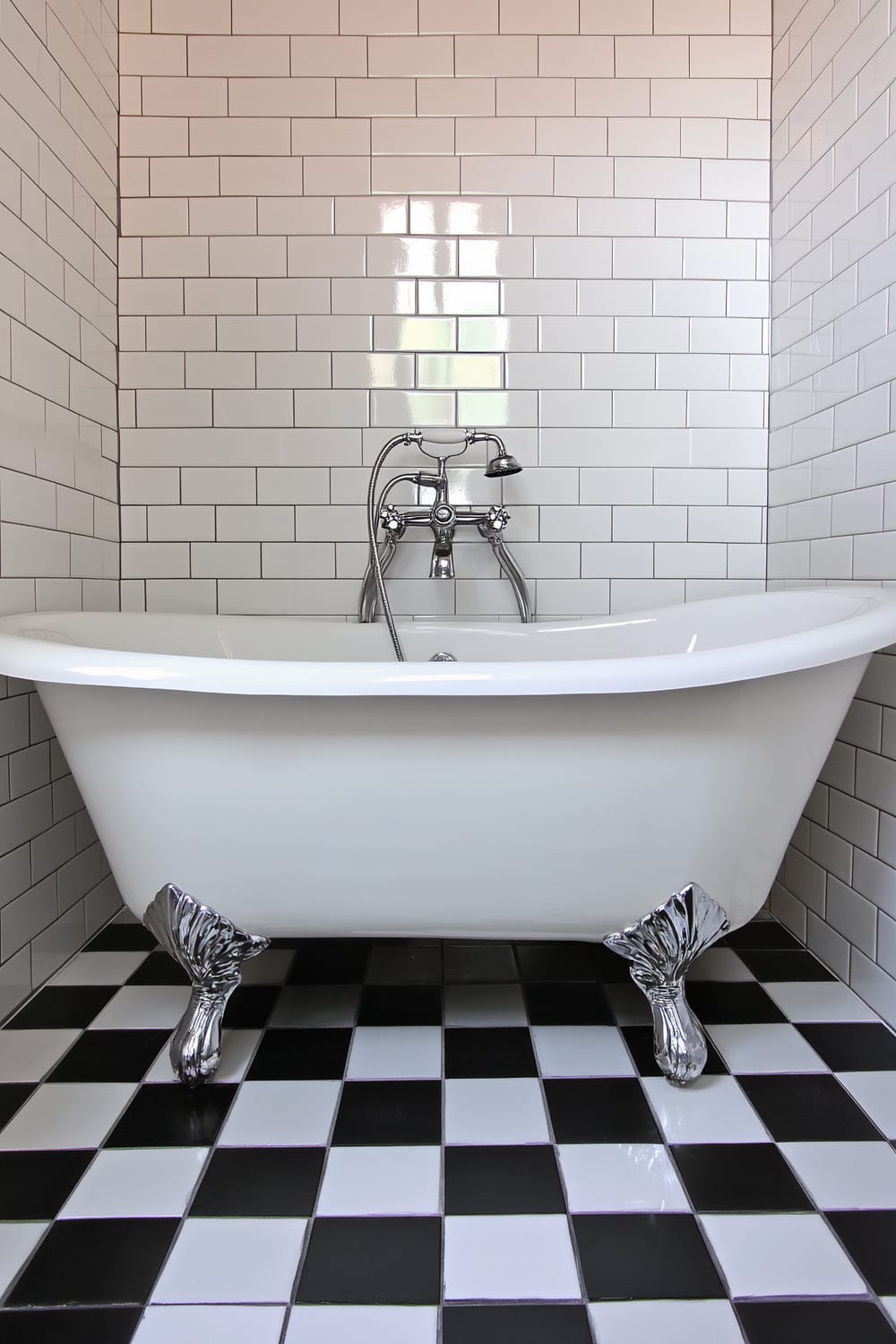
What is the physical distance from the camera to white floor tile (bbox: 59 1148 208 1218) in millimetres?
985

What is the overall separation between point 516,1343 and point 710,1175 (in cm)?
34

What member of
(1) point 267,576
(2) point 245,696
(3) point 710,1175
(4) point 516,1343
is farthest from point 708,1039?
(1) point 267,576

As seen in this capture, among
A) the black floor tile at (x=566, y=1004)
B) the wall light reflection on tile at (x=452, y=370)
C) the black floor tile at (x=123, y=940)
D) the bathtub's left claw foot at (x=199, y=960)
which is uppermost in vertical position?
the wall light reflection on tile at (x=452, y=370)

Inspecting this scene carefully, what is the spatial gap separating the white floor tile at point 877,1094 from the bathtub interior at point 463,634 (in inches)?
27.2

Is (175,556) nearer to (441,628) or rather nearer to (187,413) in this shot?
(187,413)

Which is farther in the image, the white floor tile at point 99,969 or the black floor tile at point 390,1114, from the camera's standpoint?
the white floor tile at point 99,969

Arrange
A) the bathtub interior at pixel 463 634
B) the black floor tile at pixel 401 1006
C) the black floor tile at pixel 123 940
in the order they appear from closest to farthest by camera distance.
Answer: the black floor tile at pixel 401 1006, the bathtub interior at pixel 463 634, the black floor tile at pixel 123 940

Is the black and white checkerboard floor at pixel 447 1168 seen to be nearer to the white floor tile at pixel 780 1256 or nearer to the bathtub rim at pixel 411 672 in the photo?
the white floor tile at pixel 780 1256

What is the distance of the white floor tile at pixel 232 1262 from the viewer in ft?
2.85

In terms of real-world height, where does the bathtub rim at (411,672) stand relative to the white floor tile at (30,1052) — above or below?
above

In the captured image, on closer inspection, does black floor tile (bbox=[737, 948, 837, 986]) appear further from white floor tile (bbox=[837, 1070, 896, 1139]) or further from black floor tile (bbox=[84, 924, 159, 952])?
black floor tile (bbox=[84, 924, 159, 952])

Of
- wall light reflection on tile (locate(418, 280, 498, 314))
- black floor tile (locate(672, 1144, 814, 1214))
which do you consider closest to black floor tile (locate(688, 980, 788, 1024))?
black floor tile (locate(672, 1144, 814, 1214))

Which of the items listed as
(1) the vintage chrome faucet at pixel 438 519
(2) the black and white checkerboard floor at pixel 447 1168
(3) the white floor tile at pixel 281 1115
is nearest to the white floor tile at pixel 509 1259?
(2) the black and white checkerboard floor at pixel 447 1168

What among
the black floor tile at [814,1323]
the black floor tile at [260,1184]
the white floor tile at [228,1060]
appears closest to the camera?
the black floor tile at [814,1323]
